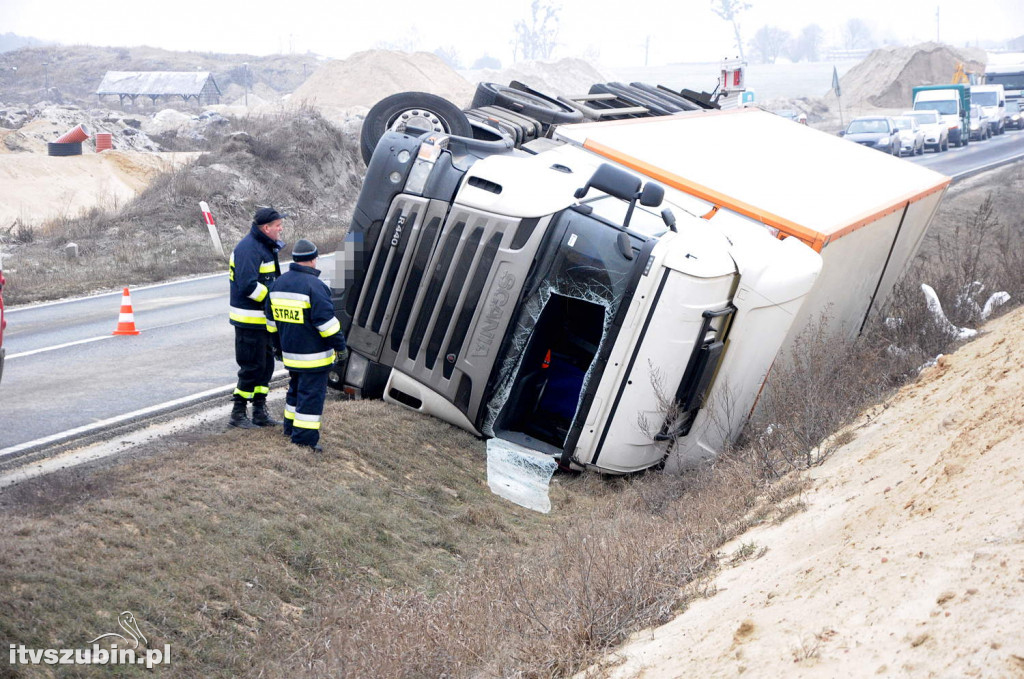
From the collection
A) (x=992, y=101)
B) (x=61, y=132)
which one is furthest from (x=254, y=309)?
(x=992, y=101)

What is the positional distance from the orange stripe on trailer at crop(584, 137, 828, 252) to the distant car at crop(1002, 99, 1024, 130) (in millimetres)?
42207

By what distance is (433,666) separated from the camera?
403cm

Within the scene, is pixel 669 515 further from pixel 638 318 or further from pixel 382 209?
pixel 382 209

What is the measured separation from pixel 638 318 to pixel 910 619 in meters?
3.24

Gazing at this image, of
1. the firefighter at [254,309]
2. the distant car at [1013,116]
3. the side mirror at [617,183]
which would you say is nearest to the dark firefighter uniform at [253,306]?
the firefighter at [254,309]

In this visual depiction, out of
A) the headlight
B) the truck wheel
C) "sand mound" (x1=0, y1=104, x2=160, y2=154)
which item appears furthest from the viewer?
"sand mound" (x1=0, y1=104, x2=160, y2=154)

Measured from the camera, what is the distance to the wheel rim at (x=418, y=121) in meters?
8.01

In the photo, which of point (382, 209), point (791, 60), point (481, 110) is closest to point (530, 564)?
point (382, 209)

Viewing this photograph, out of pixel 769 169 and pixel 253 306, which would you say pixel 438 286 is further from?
pixel 769 169

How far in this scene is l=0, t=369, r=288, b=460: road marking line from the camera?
6660 millimetres

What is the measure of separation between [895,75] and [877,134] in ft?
139

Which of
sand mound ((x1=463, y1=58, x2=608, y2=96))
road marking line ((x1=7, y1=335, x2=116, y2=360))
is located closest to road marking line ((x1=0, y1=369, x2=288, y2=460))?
Result: road marking line ((x1=7, y1=335, x2=116, y2=360))

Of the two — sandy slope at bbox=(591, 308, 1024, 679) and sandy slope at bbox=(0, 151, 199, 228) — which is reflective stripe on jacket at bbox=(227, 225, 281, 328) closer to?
sandy slope at bbox=(591, 308, 1024, 679)

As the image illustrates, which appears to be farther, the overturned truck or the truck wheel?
the truck wheel
